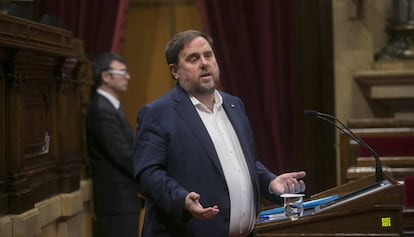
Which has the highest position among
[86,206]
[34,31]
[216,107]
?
[34,31]

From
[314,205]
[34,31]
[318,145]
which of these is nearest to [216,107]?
Answer: [314,205]

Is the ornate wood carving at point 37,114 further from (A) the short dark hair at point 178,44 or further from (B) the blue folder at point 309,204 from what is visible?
(B) the blue folder at point 309,204

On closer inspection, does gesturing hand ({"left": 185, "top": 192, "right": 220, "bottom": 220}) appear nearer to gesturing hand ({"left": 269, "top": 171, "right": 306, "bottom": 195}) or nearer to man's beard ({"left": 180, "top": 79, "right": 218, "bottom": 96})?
gesturing hand ({"left": 269, "top": 171, "right": 306, "bottom": 195})

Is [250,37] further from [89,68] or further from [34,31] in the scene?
[34,31]

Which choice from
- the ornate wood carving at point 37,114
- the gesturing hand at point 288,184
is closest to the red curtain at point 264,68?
the ornate wood carving at point 37,114

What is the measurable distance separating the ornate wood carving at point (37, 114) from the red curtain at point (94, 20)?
670 millimetres

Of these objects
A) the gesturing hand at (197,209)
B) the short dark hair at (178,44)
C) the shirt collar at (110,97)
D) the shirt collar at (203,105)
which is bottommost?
the gesturing hand at (197,209)

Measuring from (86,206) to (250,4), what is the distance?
1.90 metres

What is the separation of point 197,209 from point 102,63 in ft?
9.78

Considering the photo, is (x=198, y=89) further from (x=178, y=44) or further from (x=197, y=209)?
(x=197, y=209)

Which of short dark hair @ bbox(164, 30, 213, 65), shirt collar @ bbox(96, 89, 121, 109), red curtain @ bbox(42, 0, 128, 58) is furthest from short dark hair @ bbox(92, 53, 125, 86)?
short dark hair @ bbox(164, 30, 213, 65)

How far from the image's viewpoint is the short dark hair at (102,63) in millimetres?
5508

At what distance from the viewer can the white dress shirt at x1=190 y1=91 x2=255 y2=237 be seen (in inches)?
119

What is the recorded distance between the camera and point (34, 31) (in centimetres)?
424
